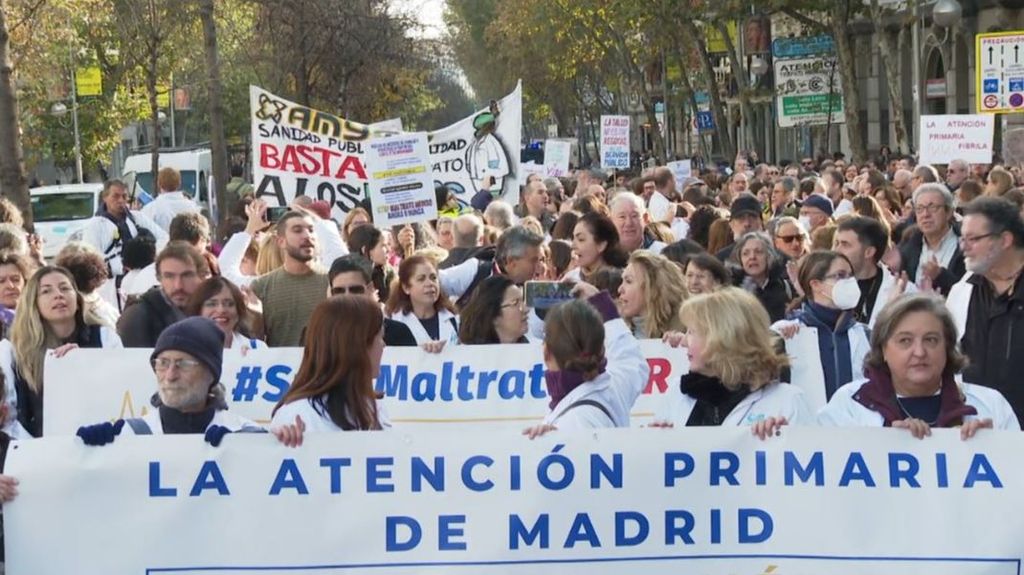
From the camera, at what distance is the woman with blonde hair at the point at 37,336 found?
293 inches

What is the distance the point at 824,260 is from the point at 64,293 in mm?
3247

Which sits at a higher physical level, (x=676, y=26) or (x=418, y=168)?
(x=676, y=26)

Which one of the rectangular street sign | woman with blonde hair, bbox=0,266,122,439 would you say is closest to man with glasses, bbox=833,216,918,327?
woman with blonde hair, bbox=0,266,122,439

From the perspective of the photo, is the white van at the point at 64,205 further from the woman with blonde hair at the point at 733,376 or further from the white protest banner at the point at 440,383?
the woman with blonde hair at the point at 733,376

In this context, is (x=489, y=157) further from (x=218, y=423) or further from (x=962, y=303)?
(x=218, y=423)

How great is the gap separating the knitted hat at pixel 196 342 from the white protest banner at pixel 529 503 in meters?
0.27

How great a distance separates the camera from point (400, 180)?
46.8 feet

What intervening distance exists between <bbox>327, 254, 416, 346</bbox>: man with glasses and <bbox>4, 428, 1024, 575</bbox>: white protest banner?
2.51 m

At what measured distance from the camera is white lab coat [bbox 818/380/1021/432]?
5.82 metres

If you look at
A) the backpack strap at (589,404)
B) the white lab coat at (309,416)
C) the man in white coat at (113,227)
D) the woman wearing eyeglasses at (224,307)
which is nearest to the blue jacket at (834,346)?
the backpack strap at (589,404)

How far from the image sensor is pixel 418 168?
572 inches

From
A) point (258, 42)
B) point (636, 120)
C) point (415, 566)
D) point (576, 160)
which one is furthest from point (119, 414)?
point (636, 120)

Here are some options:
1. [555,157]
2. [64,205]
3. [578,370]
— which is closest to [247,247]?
[578,370]

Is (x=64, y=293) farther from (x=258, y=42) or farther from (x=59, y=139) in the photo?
(x=59, y=139)
